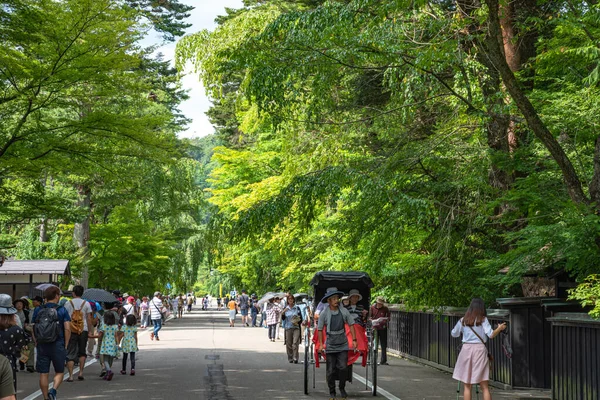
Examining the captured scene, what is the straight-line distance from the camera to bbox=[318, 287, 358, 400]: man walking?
13492mm

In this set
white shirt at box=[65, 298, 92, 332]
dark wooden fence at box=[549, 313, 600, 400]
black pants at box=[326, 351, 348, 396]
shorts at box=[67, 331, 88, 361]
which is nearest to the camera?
dark wooden fence at box=[549, 313, 600, 400]

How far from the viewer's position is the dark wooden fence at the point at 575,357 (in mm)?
12195

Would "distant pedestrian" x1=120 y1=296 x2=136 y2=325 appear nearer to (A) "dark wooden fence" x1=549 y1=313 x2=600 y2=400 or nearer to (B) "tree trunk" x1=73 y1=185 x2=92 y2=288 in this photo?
(B) "tree trunk" x1=73 y1=185 x2=92 y2=288

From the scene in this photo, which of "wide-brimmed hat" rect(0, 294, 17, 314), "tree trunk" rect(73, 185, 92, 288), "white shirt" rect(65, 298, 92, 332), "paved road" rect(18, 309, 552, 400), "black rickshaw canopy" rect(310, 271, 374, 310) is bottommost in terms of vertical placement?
"paved road" rect(18, 309, 552, 400)

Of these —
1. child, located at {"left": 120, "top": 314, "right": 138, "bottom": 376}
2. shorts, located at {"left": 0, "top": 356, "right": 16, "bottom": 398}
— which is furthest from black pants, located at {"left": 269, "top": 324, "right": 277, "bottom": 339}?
shorts, located at {"left": 0, "top": 356, "right": 16, "bottom": 398}

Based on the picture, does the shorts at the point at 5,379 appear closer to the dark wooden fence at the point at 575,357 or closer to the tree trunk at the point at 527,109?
the dark wooden fence at the point at 575,357

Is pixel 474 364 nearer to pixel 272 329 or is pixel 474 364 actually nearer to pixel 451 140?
pixel 451 140

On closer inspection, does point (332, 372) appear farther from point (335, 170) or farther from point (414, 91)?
point (414, 91)

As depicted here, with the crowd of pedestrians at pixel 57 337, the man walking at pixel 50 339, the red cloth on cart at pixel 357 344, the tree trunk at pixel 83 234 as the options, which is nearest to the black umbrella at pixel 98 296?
the crowd of pedestrians at pixel 57 337

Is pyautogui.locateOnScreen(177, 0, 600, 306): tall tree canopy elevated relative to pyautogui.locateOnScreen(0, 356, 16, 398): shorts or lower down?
elevated

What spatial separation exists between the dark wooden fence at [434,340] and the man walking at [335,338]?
4.15 meters

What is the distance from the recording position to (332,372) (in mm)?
13516

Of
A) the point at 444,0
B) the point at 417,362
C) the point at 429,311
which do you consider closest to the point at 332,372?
the point at 429,311

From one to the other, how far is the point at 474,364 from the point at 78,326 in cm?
775
